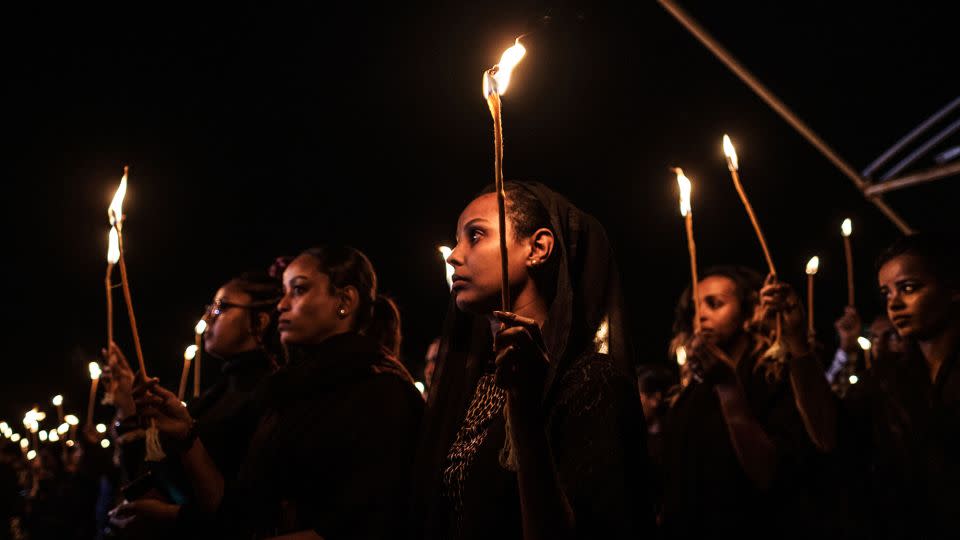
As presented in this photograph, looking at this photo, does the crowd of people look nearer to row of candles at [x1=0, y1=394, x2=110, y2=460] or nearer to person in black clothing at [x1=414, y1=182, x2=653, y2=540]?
person in black clothing at [x1=414, y1=182, x2=653, y2=540]

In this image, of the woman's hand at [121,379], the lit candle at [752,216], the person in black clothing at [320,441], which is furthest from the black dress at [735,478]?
the woman's hand at [121,379]

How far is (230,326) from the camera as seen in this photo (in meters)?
5.15

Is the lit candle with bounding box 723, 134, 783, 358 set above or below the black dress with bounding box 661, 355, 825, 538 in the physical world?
above

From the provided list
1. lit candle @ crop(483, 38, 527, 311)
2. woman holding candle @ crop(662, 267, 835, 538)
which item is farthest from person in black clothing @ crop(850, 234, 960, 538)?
lit candle @ crop(483, 38, 527, 311)

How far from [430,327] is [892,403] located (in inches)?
438

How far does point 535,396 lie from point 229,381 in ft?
11.5

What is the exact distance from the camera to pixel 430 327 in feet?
48.4

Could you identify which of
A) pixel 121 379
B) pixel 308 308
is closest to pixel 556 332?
pixel 308 308

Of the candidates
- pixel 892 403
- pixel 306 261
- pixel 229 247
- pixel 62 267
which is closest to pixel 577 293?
pixel 306 261

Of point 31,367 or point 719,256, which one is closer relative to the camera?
point 719,256

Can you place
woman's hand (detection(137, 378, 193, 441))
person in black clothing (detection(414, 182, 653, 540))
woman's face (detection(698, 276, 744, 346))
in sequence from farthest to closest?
woman's face (detection(698, 276, 744, 346)) → woman's hand (detection(137, 378, 193, 441)) → person in black clothing (detection(414, 182, 653, 540))

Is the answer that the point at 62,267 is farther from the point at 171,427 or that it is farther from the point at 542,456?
the point at 542,456

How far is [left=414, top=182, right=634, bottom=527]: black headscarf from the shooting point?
2.64 meters

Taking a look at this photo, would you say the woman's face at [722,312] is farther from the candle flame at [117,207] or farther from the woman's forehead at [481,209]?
the candle flame at [117,207]
